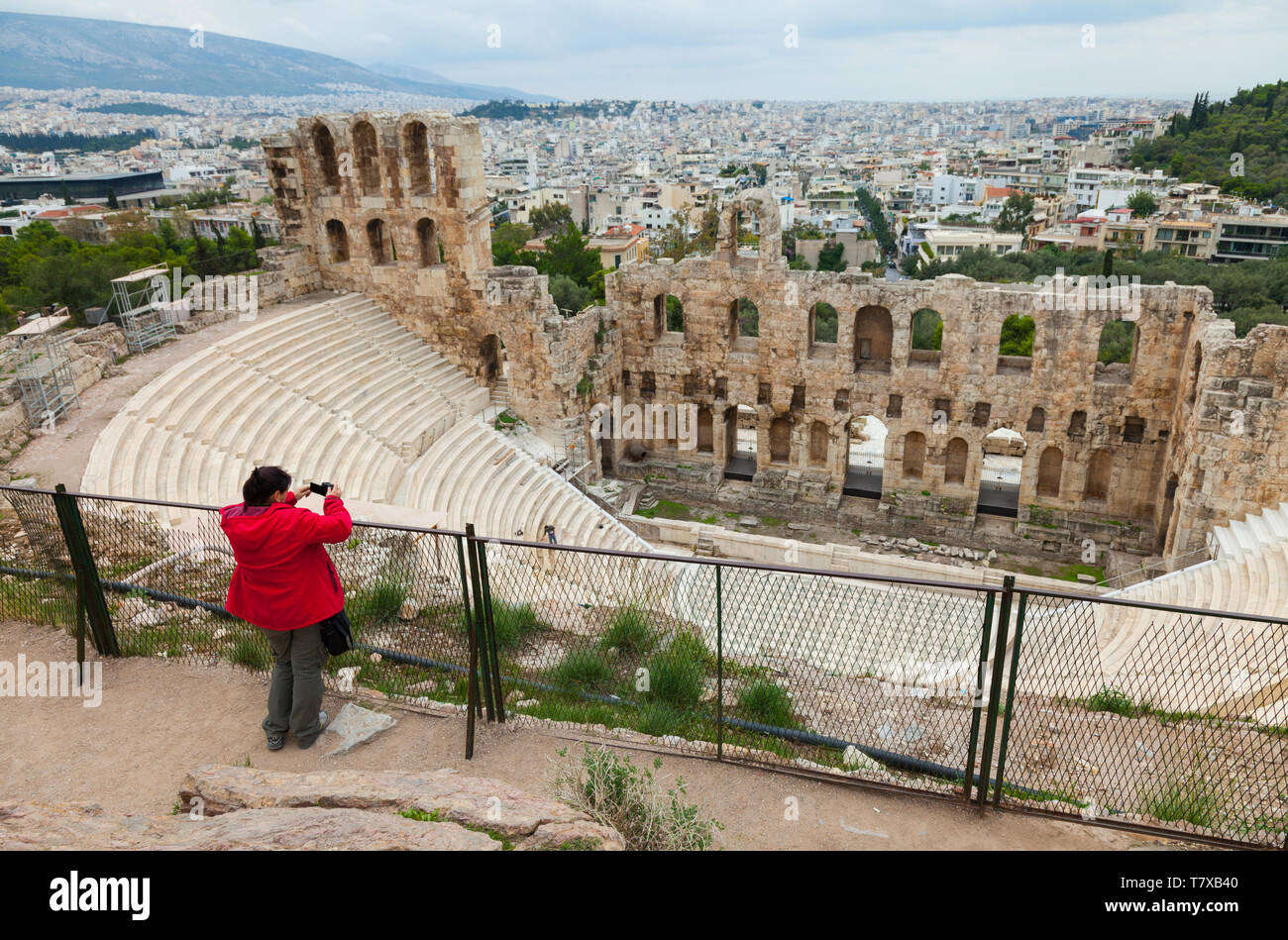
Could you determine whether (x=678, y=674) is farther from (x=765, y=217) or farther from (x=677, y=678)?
(x=765, y=217)

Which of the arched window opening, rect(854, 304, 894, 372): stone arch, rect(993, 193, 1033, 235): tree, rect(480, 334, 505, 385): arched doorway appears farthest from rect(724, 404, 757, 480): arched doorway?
rect(993, 193, 1033, 235): tree

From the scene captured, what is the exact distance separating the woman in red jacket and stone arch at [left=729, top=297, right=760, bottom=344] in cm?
1759

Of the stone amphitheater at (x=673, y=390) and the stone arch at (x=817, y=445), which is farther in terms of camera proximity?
the stone arch at (x=817, y=445)

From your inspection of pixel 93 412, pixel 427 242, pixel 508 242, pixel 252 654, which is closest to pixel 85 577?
pixel 252 654

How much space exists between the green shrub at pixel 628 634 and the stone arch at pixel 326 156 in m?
18.1

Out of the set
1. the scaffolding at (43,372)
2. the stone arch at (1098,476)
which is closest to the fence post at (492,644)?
the scaffolding at (43,372)

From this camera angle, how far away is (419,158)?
21.0m

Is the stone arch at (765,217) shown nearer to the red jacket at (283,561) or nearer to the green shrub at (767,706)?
the green shrub at (767,706)

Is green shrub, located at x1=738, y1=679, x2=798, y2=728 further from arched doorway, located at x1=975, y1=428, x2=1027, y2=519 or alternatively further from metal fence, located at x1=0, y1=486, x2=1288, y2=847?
arched doorway, located at x1=975, y1=428, x2=1027, y2=519

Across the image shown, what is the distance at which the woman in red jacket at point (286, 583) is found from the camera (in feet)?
→ 17.6

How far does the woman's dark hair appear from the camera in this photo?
542 cm

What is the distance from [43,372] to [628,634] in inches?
493
